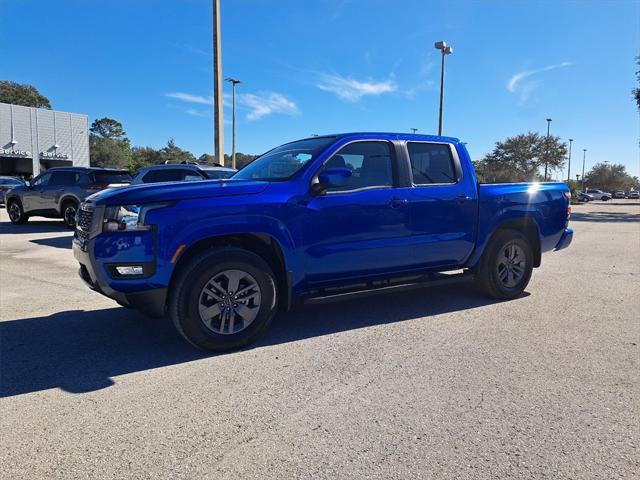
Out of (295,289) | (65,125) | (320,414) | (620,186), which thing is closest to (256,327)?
(295,289)

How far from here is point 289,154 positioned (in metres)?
5.03

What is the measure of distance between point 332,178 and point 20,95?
91.8 m

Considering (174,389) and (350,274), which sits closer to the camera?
(174,389)

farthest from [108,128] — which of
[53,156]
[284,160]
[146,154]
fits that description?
[284,160]

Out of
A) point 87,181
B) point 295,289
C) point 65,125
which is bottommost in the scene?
point 295,289

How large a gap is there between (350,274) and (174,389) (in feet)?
6.61

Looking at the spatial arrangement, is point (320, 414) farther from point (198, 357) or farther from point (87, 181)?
point (87, 181)

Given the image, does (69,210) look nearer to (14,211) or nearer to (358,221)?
(14,211)

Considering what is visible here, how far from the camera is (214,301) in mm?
4027

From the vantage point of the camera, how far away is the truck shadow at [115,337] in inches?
141

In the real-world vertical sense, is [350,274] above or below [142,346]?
above

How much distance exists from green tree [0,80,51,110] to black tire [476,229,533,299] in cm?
8838

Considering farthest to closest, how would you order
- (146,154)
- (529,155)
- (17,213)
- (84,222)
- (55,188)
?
(146,154) < (529,155) < (17,213) < (55,188) < (84,222)

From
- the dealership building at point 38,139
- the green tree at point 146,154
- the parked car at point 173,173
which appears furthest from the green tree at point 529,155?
the green tree at point 146,154
